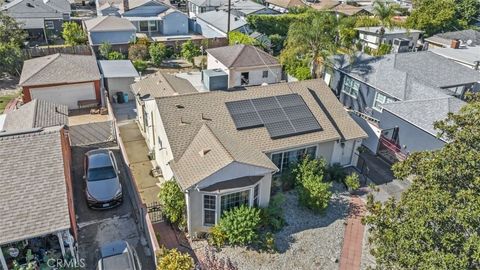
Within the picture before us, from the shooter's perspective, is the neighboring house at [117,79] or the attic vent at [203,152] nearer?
the attic vent at [203,152]

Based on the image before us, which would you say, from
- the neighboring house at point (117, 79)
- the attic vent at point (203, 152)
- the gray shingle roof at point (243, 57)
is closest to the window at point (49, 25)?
the neighboring house at point (117, 79)

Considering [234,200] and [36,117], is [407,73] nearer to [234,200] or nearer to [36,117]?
[234,200]

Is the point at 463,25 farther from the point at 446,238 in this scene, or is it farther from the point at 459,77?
the point at 446,238

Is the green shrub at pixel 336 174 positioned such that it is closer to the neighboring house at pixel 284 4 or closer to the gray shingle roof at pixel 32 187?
the gray shingle roof at pixel 32 187

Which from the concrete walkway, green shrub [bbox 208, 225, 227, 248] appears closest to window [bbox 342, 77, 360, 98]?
the concrete walkway

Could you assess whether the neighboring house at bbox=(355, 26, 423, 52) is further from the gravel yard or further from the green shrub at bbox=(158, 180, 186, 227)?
the green shrub at bbox=(158, 180, 186, 227)

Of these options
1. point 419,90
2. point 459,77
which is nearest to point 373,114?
point 419,90

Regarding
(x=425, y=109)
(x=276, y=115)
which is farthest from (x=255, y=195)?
(x=425, y=109)
